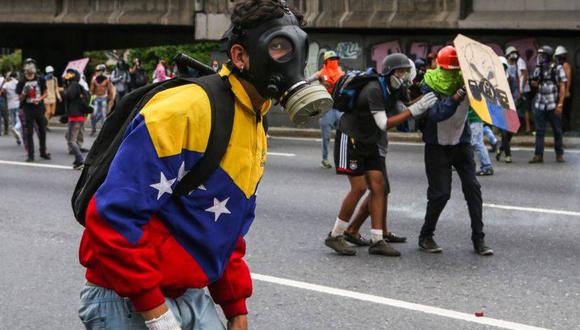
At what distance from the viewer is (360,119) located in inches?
290

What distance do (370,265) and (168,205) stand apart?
464cm

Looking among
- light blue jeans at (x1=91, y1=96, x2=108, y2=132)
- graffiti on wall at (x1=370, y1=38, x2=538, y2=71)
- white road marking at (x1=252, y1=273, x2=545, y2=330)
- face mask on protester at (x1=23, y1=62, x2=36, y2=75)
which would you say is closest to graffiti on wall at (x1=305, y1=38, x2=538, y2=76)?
graffiti on wall at (x1=370, y1=38, x2=538, y2=71)

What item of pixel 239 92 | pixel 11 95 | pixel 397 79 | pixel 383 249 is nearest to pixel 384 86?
pixel 397 79

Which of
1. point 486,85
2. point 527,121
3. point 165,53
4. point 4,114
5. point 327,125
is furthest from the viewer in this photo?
point 165,53

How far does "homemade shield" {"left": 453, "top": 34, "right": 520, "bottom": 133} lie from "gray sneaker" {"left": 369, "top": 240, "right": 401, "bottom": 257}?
1.64 meters

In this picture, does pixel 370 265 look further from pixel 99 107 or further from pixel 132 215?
pixel 99 107

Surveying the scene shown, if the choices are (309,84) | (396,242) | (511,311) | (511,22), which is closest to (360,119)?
(396,242)

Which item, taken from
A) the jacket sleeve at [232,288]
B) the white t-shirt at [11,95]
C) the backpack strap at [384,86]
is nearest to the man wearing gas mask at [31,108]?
the white t-shirt at [11,95]

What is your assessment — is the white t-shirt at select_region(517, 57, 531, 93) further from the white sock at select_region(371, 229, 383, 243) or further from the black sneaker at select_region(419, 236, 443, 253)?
the white sock at select_region(371, 229, 383, 243)

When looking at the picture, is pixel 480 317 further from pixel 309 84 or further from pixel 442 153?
pixel 309 84

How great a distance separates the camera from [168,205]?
2539 mm

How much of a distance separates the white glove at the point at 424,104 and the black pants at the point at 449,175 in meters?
0.55

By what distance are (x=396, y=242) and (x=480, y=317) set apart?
232cm

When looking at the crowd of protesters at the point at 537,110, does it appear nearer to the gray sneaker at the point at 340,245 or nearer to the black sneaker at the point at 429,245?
the black sneaker at the point at 429,245
